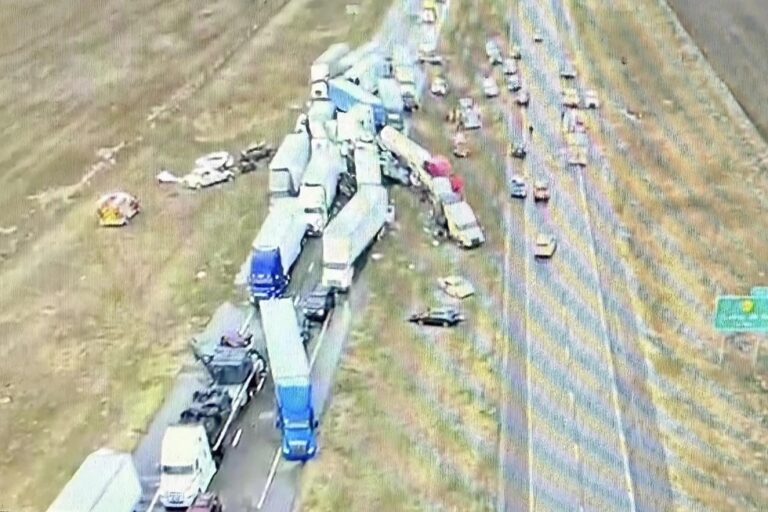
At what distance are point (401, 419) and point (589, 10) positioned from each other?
4342 cm

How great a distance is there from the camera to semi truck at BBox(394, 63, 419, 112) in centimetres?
4600

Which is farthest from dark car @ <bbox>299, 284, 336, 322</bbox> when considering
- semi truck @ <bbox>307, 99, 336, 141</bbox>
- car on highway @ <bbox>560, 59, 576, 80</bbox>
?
car on highway @ <bbox>560, 59, 576, 80</bbox>

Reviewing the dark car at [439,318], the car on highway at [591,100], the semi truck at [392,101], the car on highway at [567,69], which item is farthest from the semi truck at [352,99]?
the car on highway at [567,69]

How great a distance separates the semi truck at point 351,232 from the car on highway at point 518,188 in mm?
5576

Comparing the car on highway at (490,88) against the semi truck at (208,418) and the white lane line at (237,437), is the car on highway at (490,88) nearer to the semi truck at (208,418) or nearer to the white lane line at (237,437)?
the semi truck at (208,418)

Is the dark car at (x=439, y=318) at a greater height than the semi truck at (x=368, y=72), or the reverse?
the semi truck at (x=368, y=72)

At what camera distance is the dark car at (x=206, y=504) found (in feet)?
72.7

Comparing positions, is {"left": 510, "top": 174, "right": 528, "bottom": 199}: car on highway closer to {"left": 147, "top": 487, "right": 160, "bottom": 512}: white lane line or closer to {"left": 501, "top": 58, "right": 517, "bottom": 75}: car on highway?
{"left": 501, "top": 58, "right": 517, "bottom": 75}: car on highway

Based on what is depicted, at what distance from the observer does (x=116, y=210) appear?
118ft

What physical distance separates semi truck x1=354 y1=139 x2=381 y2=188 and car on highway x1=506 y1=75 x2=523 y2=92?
41.4ft

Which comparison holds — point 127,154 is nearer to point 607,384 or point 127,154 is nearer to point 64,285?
point 64,285

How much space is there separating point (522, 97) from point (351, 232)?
1873 cm

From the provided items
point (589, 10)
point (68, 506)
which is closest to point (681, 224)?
point (68, 506)

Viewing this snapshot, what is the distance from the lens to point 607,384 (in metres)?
27.8
